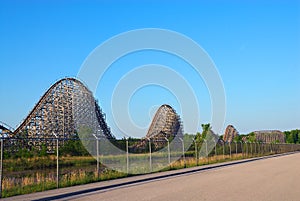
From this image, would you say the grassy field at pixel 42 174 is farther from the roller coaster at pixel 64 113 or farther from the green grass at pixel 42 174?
the roller coaster at pixel 64 113

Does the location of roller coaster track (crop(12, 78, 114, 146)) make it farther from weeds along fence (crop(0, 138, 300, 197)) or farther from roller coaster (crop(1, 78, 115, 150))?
weeds along fence (crop(0, 138, 300, 197))

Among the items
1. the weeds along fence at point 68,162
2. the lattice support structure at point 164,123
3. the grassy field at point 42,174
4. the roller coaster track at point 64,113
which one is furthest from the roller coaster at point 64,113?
the grassy field at point 42,174

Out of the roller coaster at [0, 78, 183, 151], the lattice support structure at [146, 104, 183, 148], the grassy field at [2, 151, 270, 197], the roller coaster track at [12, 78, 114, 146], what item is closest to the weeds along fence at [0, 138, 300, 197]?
the grassy field at [2, 151, 270, 197]

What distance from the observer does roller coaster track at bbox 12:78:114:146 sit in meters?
40.0

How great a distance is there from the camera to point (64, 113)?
4169 cm

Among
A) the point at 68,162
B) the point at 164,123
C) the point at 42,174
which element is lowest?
the point at 42,174

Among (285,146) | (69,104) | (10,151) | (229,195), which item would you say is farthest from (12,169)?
(285,146)

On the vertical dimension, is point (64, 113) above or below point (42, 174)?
above

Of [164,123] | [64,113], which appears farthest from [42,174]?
[164,123]

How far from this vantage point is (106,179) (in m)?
16.1

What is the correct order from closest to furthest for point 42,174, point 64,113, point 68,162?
point 42,174 → point 68,162 → point 64,113

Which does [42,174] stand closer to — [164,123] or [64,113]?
[64,113]

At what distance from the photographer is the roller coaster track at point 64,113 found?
40031 millimetres

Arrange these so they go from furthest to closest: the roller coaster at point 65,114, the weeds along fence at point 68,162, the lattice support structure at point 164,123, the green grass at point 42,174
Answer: the lattice support structure at point 164,123, the roller coaster at point 65,114, the weeds along fence at point 68,162, the green grass at point 42,174
